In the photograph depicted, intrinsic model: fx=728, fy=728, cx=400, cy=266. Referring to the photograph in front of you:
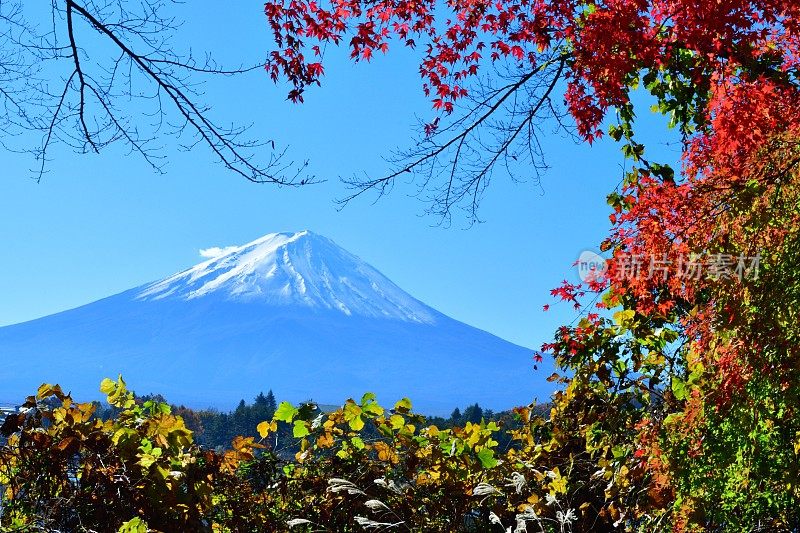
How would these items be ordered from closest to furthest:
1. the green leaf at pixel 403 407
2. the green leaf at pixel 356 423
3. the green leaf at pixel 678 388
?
1. the green leaf at pixel 678 388
2. the green leaf at pixel 356 423
3. the green leaf at pixel 403 407

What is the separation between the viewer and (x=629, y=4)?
5.02m

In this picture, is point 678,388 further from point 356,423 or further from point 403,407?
point 356,423

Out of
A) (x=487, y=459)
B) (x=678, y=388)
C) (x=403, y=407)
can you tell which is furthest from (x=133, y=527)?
(x=678, y=388)

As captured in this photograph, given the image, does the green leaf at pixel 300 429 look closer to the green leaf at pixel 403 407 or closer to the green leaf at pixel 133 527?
the green leaf at pixel 403 407

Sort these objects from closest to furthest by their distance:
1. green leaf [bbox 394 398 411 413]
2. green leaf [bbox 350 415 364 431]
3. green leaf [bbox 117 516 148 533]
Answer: green leaf [bbox 117 516 148 533] → green leaf [bbox 350 415 364 431] → green leaf [bbox 394 398 411 413]

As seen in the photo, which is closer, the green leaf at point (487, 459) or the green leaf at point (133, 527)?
the green leaf at point (133, 527)

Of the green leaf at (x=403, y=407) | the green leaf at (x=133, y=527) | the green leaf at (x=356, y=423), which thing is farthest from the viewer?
the green leaf at (x=403, y=407)

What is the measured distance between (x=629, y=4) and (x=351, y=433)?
344cm

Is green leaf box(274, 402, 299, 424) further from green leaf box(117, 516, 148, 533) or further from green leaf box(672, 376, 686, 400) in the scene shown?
green leaf box(672, 376, 686, 400)

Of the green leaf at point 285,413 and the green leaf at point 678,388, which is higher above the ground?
the green leaf at point 678,388

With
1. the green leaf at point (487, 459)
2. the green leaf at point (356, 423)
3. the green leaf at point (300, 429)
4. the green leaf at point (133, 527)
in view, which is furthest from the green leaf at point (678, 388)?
the green leaf at point (133, 527)

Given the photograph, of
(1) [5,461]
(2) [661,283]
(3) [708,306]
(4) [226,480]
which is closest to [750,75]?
(2) [661,283]

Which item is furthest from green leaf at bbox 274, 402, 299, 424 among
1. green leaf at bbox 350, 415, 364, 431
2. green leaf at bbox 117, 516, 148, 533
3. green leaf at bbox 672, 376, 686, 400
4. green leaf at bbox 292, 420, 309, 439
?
green leaf at bbox 672, 376, 686, 400

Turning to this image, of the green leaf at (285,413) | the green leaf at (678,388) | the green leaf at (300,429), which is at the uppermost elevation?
the green leaf at (678,388)
